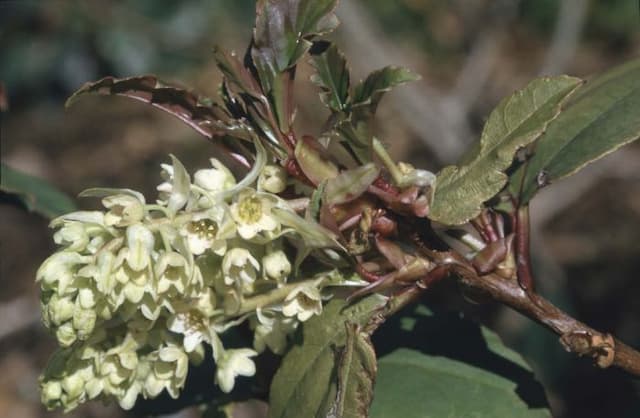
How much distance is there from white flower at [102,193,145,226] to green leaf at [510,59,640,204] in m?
0.58

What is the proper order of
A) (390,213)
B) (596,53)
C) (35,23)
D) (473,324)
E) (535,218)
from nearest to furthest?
(390,213) → (473,324) → (535,218) → (35,23) → (596,53)

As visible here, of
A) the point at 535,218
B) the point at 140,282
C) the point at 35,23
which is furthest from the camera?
the point at 35,23

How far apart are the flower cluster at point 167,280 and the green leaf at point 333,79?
0.42ft

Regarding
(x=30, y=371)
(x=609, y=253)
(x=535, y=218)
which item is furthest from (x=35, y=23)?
(x=609, y=253)

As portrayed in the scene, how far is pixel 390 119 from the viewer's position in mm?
5426

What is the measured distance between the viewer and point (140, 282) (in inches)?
47.4

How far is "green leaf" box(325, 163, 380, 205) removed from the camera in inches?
47.9

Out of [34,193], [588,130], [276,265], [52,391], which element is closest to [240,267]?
[276,265]

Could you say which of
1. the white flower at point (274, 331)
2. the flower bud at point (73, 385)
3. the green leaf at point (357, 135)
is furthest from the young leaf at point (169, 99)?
the flower bud at point (73, 385)

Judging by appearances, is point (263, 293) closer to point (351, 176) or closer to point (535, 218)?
point (351, 176)

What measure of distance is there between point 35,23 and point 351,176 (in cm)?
338

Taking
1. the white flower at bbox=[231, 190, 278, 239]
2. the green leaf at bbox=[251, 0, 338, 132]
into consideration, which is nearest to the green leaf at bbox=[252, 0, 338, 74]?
the green leaf at bbox=[251, 0, 338, 132]

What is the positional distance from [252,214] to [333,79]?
24cm

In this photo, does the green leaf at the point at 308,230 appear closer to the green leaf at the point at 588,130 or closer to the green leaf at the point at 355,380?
the green leaf at the point at 355,380
